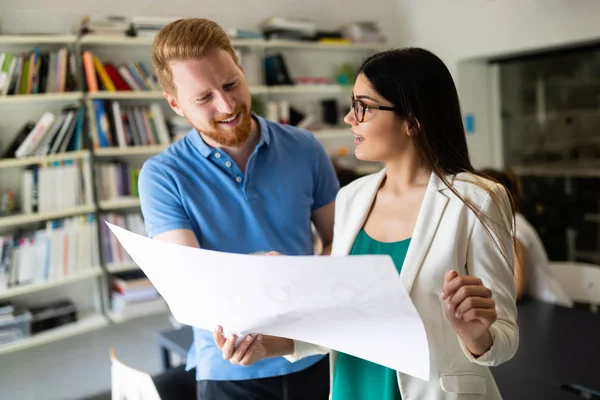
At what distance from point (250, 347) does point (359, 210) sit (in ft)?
1.04

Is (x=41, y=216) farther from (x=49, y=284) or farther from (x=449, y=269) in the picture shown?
(x=449, y=269)

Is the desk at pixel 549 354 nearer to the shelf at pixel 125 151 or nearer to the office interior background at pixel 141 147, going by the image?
the office interior background at pixel 141 147

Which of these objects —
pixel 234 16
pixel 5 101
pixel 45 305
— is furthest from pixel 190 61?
pixel 234 16

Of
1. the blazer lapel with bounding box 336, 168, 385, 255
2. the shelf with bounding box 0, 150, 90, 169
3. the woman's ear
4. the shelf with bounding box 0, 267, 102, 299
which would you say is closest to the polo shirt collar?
the blazer lapel with bounding box 336, 168, 385, 255

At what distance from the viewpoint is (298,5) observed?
→ 400 centimetres

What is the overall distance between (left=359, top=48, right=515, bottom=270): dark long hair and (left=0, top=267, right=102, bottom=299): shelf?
8.31 ft

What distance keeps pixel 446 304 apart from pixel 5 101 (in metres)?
2.73

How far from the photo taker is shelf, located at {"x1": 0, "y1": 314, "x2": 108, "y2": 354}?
109 inches

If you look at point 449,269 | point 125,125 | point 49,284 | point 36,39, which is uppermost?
point 36,39

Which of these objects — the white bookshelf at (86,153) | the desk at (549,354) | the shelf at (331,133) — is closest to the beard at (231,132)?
the desk at (549,354)

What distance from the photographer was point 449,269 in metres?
0.84

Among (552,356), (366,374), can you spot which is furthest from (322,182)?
(552,356)

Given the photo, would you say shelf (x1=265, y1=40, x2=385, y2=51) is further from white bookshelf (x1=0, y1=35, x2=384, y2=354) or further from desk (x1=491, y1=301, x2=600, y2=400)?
desk (x1=491, y1=301, x2=600, y2=400)

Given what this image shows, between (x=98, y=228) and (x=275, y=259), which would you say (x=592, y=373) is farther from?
(x=98, y=228)
